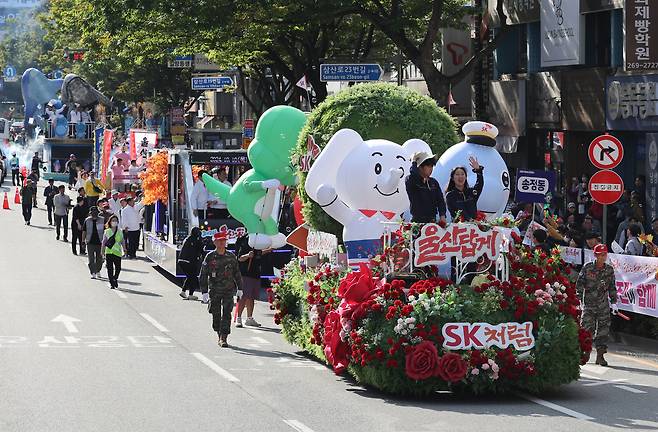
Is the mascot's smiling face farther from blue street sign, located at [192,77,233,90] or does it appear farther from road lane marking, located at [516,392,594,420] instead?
blue street sign, located at [192,77,233,90]

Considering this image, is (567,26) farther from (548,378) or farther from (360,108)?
(548,378)

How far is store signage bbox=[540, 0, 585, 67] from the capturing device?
32938 millimetres

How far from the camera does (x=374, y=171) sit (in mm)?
17672

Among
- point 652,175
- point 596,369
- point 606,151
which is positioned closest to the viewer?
point 596,369

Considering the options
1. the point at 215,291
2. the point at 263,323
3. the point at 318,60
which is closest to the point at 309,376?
the point at 215,291

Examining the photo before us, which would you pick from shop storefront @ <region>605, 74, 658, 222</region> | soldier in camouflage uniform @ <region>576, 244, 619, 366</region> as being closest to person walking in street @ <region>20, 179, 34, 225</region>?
shop storefront @ <region>605, 74, 658, 222</region>

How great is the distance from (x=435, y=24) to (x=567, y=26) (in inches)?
165

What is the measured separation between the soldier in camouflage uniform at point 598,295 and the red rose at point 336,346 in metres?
3.64

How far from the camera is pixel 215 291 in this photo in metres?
20.1

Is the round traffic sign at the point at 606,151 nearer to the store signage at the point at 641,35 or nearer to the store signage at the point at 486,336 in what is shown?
the store signage at the point at 641,35

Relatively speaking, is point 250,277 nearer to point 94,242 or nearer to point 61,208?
point 94,242

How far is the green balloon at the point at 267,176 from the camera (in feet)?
81.7

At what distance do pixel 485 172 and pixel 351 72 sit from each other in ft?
43.5

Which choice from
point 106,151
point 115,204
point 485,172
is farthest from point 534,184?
point 106,151
